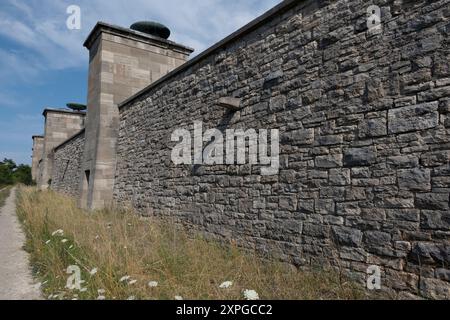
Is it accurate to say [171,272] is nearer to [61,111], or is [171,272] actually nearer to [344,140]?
[344,140]

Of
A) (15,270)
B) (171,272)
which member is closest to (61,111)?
(15,270)

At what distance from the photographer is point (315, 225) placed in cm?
408

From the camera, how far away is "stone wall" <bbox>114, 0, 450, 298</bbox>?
10.4ft

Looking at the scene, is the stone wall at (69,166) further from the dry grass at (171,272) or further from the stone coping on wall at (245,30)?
the dry grass at (171,272)

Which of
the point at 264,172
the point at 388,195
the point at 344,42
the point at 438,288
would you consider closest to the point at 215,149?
the point at 264,172

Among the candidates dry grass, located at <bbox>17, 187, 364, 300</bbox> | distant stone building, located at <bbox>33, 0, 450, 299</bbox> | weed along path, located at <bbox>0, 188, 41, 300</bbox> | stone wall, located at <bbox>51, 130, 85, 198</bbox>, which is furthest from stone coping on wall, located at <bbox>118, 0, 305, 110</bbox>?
stone wall, located at <bbox>51, 130, 85, 198</bbox>

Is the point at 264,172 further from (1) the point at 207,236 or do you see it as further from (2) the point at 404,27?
(2) the point at 404,27

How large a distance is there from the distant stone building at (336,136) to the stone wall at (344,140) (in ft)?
0.04

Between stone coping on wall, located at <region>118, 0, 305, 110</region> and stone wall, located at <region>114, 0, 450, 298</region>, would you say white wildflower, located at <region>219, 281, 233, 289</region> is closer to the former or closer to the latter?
stone wall, located at <region>114, 0, 450, 298</region>

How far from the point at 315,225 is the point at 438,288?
1400 millimetres

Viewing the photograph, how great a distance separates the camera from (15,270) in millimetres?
4473

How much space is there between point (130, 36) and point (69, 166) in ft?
23.5
